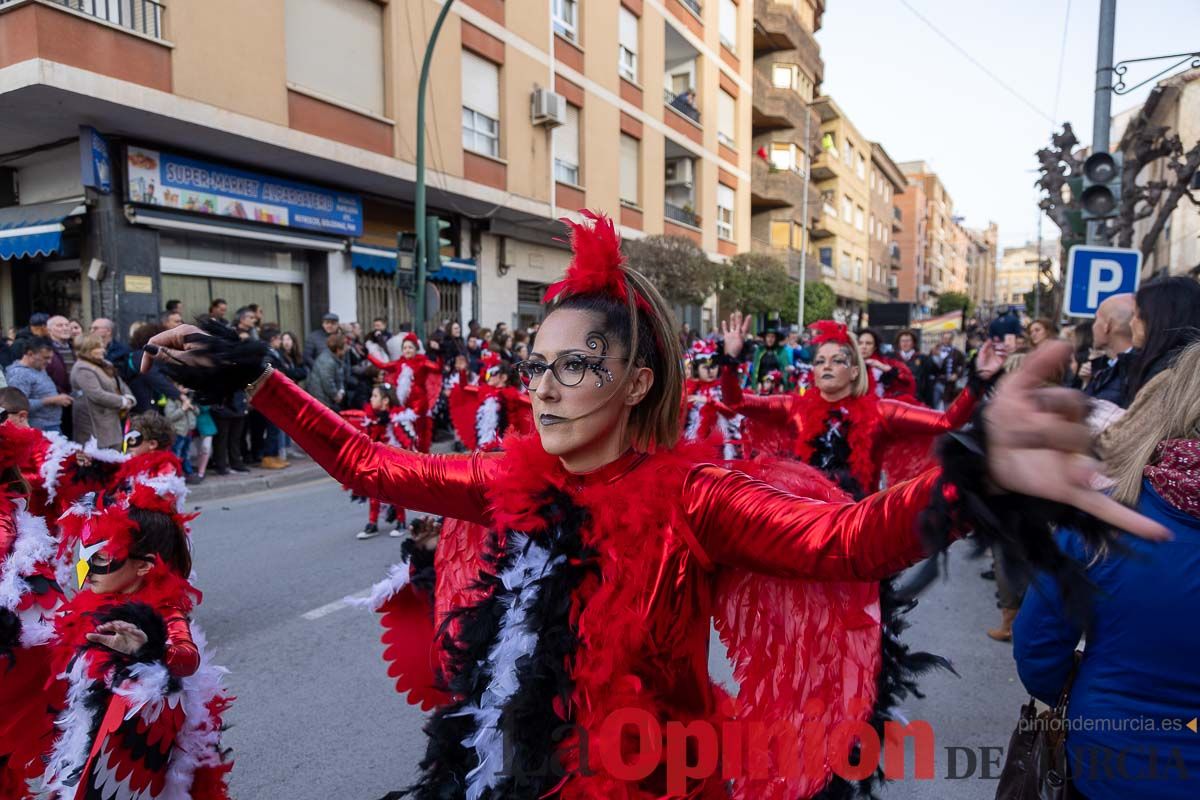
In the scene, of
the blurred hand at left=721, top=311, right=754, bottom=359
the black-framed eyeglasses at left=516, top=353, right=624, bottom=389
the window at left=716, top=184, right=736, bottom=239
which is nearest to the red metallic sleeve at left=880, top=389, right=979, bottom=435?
the blurred hand at left=721, top=311, right=754, bottom=359

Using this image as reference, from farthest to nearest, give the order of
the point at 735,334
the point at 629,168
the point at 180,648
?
the point at 629,168 < the point at 735,334 < the point at 180,648

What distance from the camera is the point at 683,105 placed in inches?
967

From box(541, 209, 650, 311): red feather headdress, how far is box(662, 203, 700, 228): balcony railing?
74.0ft

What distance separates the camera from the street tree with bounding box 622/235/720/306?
18.8 meters

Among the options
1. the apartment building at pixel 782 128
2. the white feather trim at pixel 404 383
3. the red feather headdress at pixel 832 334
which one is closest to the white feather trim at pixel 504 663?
the red feather headdress at pixel 832 334

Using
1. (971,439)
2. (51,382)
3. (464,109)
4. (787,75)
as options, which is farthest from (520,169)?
(787,75)

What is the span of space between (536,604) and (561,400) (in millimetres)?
447

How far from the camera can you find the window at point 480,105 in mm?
15734

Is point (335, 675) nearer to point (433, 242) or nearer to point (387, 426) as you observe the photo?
point (387, 426)

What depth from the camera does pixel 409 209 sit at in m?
15.7

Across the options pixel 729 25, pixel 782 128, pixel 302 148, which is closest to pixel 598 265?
pixel 302 148

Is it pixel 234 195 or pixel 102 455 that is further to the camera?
pixel 234 195

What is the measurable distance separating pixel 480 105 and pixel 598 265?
1591 centimetres

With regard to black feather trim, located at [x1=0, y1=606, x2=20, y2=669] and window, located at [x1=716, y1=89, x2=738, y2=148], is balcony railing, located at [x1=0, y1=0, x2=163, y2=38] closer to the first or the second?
black feather trim, located at [x1=0, y1=606, x2=20, y2=669]
